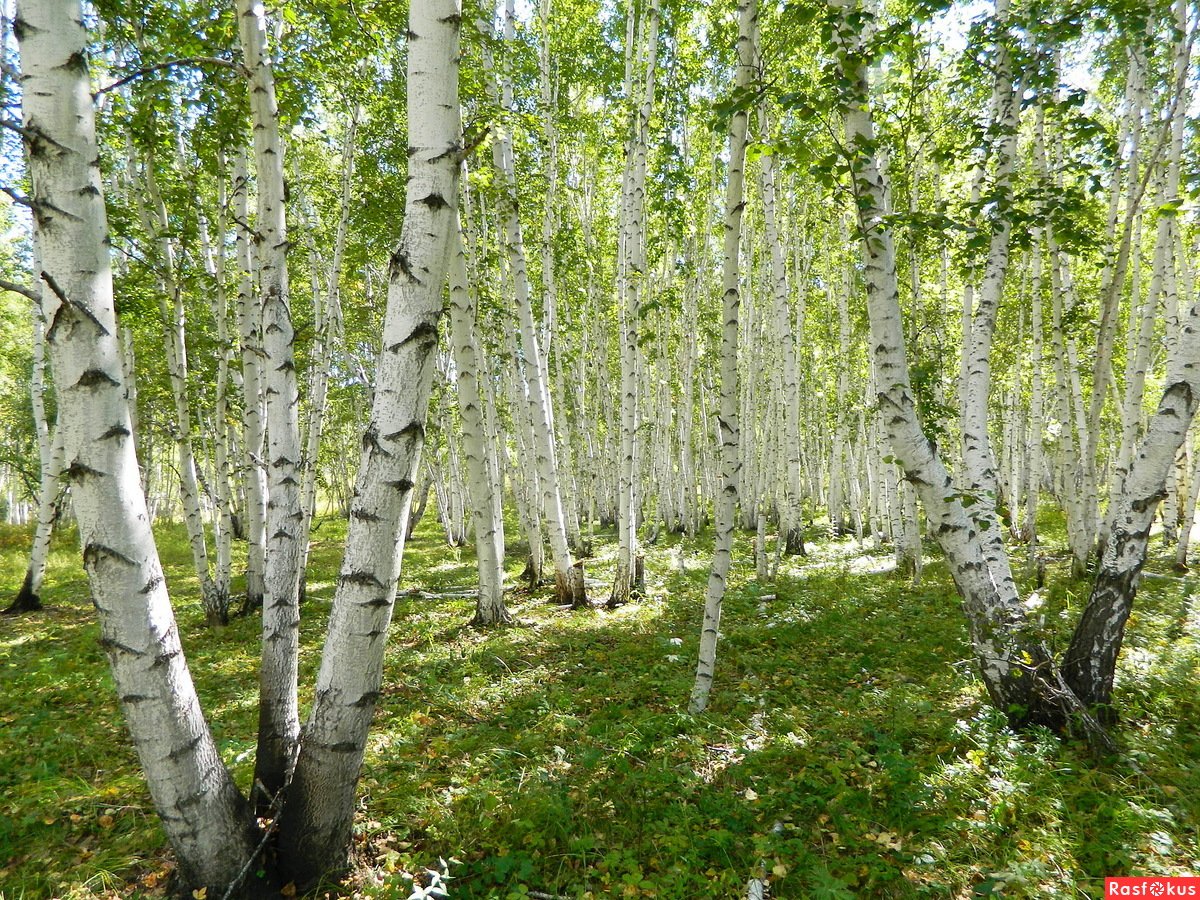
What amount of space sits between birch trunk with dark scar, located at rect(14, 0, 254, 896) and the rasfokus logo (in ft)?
14.0

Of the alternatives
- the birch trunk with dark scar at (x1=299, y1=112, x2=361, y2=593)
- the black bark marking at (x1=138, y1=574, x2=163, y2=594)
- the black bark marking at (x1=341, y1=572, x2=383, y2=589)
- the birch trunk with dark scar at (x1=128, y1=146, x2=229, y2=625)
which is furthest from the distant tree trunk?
the black bark marking at (x1=138, y1=574, x2=163, y2=594)

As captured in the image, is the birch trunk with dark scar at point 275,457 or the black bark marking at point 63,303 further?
the birch trunk with dark scar at point 275,457

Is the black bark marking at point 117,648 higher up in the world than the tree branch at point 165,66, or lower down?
lower down

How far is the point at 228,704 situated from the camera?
17.0 feet

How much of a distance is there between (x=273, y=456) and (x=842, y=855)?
155 inches

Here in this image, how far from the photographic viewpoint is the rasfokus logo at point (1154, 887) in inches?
107

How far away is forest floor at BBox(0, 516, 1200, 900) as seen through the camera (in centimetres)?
294

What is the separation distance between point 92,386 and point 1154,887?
5.12 metres

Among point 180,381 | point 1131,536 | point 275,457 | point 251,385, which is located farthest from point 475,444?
point 1131,536

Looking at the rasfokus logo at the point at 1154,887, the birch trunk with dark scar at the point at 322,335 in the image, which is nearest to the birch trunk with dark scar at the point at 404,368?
the rasfokus logo at the point at 1154,887

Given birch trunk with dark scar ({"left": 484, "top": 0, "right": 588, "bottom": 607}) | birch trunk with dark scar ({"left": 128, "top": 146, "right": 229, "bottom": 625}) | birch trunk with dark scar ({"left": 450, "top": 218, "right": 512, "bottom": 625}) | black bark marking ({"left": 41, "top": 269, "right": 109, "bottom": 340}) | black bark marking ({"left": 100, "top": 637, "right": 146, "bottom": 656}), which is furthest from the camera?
birch trunk with dark scar ({"left": 484, "top": 0, "right": 588, "bottom": 607})

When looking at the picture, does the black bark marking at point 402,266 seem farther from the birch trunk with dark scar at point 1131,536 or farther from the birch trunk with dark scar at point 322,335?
the birch trunk with dark scar at point 322,335

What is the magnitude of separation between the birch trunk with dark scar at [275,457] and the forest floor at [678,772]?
2.29 feet

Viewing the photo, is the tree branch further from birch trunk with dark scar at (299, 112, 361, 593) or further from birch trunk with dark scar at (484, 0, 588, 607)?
birch trunk with dark scar at (299, 112, 361, 593)
